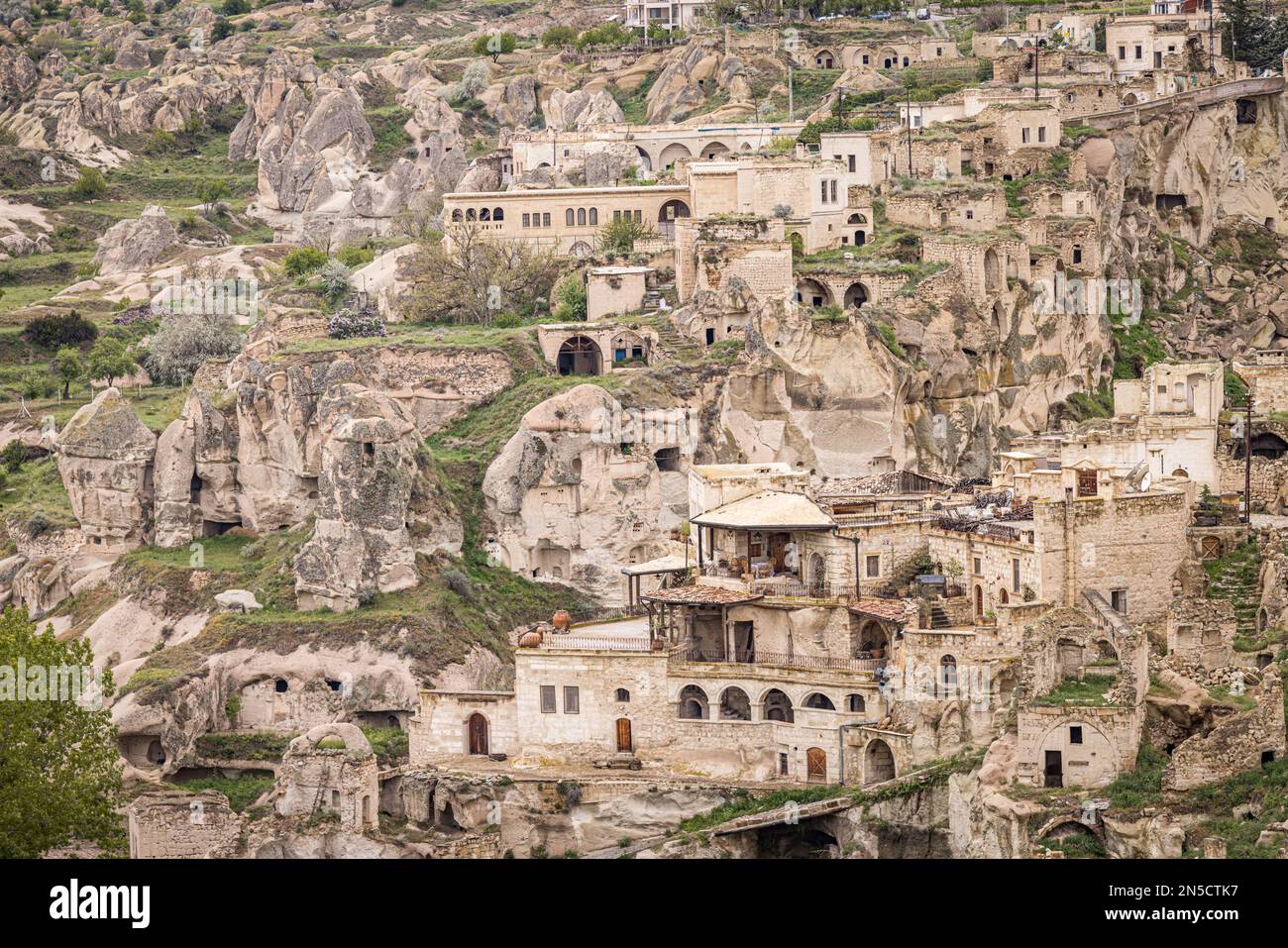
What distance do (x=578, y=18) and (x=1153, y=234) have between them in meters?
58.8

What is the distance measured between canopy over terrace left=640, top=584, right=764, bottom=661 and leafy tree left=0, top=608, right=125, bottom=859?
1487 cm

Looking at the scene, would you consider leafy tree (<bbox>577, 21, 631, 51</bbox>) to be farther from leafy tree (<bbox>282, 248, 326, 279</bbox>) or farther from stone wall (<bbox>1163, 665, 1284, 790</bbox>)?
stone wall (<bbox>1163, 665, 1284, 790</bbox>)

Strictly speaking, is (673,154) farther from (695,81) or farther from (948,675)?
(948,675)

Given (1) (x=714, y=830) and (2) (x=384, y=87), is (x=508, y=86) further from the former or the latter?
(1) (x=714, y=830)

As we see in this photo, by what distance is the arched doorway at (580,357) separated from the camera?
11012 centimetres

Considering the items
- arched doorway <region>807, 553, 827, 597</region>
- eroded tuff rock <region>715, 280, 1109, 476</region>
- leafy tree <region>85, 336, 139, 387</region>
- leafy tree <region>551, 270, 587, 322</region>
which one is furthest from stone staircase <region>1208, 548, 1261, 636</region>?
leafy tree <region>85, 336, 139, 387</region>

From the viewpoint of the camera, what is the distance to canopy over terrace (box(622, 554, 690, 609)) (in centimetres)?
8944

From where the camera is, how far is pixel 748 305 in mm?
109750

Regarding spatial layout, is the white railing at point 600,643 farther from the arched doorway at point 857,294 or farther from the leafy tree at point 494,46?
the leafy tree at point 494,46

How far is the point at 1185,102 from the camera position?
129250 mm

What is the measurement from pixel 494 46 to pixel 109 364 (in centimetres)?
4820

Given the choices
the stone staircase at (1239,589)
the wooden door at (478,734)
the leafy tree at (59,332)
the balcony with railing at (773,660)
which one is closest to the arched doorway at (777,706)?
the balcony with railing at (773,660)
